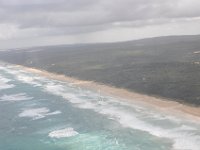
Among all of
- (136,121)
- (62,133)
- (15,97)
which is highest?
(15,97)

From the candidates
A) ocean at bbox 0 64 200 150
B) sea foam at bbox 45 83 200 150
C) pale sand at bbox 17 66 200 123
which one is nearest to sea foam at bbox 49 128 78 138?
ocean at bbox 0 64 200 150

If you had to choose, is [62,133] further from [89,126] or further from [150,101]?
[150,101]

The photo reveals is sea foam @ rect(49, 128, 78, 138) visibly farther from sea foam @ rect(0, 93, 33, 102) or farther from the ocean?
sea foam @ rect(0, 93, 33, 102)

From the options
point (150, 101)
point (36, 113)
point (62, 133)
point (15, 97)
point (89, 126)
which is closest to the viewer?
point (62, 133)

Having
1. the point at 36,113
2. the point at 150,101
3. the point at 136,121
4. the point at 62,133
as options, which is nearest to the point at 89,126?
the point at 62,133

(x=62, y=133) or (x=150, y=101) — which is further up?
(x=150, y=101)

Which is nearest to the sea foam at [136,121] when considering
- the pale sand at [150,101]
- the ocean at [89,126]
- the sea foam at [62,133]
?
the ocean at [89,126]

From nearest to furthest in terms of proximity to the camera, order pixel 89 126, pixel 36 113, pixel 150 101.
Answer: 1. pixel 89 126
2. pixel 36 113
3. pixel 150 101

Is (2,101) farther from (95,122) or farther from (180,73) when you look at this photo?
(180,73)

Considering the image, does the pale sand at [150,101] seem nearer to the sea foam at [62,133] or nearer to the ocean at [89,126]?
the ocean at [89,126]
